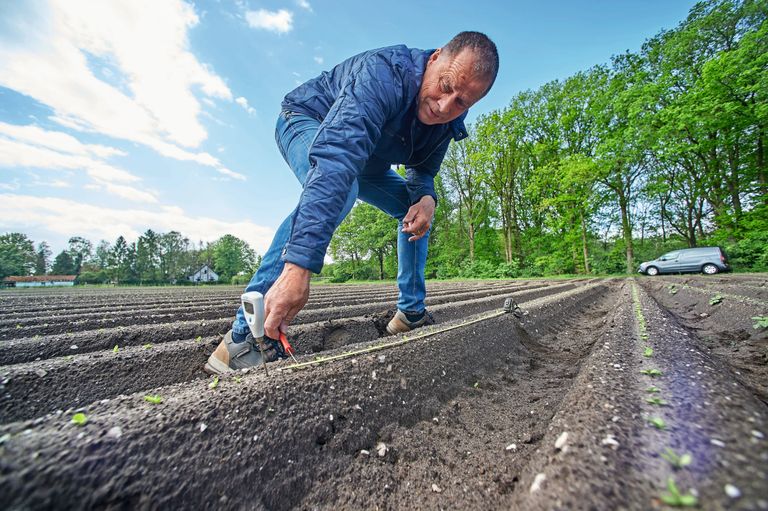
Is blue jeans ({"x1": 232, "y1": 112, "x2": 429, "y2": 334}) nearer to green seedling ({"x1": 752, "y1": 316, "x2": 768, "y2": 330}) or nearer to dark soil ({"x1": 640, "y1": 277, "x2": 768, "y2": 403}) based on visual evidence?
dark soil ({"x1": 640, "y1": 277, "x2": 768, "y2": 403})

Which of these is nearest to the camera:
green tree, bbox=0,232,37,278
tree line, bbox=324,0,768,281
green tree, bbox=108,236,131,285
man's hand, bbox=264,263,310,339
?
man's hand, bbox=264,263,310,339

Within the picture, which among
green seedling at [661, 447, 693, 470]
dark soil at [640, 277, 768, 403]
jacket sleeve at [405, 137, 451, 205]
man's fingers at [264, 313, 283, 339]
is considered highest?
jacket sleeve at [405, 137, 451, 205]

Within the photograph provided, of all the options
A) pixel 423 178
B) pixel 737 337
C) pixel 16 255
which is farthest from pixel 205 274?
pixel 737 337

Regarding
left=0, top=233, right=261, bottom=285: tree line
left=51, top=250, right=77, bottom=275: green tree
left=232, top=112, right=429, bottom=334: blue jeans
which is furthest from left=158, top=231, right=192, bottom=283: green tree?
left=232, top=112, right=429, bottom=334: blue jeans

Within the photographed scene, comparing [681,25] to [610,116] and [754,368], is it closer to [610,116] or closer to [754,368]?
[610,116]

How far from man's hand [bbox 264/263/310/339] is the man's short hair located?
4.30ft

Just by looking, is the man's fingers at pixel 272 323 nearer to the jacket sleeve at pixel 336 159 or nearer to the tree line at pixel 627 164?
the jacket sleeve at pixel 336 159

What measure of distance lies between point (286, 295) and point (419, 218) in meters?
1.27

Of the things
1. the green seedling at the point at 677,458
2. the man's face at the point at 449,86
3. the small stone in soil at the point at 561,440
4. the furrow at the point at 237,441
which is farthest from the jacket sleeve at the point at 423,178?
the green seedling at the point at 677,458

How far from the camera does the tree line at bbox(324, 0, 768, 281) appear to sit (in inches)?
504

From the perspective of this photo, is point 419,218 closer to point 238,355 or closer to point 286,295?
point 286,295

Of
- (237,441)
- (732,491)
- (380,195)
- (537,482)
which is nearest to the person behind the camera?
(732,491)

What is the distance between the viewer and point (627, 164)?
16734mm

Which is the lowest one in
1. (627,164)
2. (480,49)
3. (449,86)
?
(449,86)
